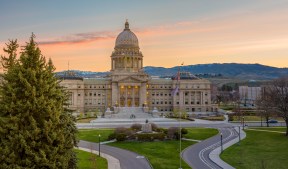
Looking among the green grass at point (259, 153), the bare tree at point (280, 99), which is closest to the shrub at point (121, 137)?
the green grass at point (259, 153)

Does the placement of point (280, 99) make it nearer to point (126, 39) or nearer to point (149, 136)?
point (149, 136)

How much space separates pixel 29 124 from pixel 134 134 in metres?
42.6

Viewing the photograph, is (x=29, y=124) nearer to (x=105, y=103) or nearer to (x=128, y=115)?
(x=128, y=115)

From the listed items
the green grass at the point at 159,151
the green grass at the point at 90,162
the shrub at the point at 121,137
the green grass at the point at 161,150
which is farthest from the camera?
the shrub at the point at 121,137

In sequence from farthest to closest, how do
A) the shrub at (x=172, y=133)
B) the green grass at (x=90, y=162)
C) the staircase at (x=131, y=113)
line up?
the staircase at (x=131, y=113) → the shrub at (x=172, y=133) → the green grass at (x=90, y=162)

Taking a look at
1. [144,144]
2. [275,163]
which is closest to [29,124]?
[275,163]

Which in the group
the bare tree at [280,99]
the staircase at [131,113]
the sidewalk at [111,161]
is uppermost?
the bare tree at [280,99]

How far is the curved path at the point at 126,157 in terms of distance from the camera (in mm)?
46069

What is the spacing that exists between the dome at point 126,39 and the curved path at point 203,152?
84992mm

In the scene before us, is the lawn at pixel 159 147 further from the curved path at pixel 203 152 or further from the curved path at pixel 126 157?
the curved path at pixel 203 152

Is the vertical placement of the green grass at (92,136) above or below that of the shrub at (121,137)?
below

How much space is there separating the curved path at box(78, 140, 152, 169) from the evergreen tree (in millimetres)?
21573

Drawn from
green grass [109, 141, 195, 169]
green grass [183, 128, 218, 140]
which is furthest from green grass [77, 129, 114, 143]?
green grass [183, 128, 218, 140]

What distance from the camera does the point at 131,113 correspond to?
121188 mm
